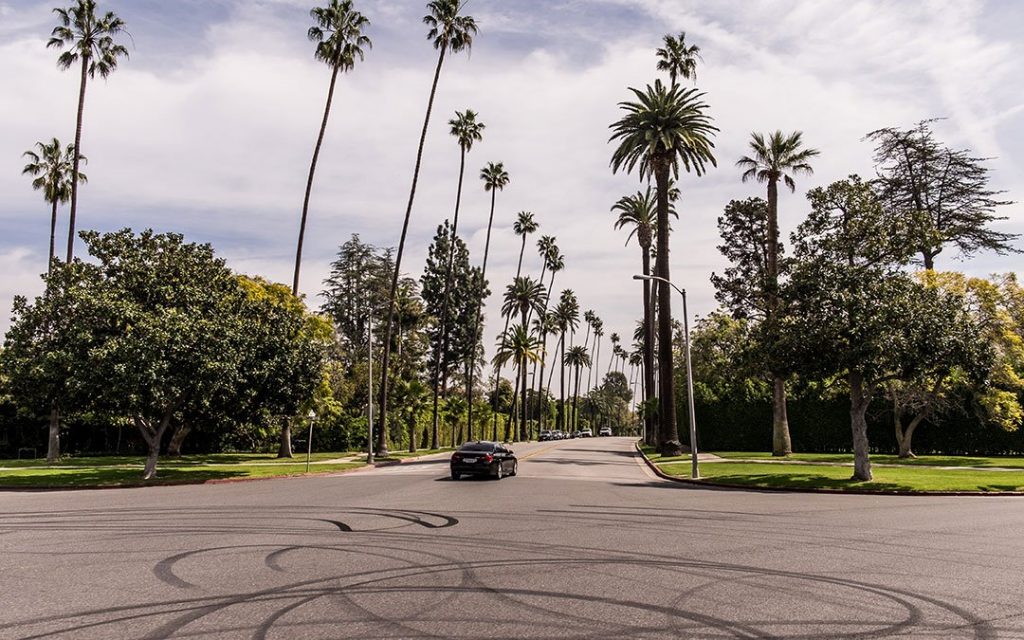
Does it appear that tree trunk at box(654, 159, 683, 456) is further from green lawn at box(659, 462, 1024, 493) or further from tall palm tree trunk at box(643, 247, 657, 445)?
tall palm tree trunk at box(643, 247, 657, 445)

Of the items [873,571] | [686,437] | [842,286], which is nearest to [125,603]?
[873,571]

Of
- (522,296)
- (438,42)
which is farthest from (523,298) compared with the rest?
(438,42)

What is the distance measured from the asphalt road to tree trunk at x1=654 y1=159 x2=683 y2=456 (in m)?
23.3

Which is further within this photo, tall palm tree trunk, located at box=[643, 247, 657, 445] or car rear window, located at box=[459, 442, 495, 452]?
tall palm tree trunk, located at box=[643, 247, 657, 445]

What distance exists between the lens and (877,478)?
2709 centimetres

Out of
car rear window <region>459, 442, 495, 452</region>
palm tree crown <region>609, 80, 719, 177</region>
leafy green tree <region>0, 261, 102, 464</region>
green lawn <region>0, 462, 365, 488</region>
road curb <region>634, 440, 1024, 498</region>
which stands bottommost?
green lawn <region>0, 462, 365, 488</region>

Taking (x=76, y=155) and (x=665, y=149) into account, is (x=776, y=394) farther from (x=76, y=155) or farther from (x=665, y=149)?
(x=76, y=155)

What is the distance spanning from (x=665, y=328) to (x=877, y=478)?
642 inches

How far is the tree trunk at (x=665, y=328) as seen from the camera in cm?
4188

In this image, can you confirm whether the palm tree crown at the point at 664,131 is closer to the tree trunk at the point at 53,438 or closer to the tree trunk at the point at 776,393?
the tree trunk at the point at 776,393

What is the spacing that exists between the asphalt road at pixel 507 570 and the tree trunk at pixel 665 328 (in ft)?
76.3

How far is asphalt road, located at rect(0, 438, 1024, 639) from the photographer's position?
23.3ft

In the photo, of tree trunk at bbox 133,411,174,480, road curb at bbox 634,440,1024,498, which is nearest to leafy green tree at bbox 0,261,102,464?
tree trunk at bbox 133,411,174,480

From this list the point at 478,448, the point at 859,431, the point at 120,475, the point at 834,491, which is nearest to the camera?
the point at 834,491
